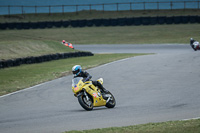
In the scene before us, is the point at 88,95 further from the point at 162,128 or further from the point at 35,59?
the point at 35,59

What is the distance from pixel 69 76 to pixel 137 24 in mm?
31411

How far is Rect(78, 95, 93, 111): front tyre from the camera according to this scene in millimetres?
9062

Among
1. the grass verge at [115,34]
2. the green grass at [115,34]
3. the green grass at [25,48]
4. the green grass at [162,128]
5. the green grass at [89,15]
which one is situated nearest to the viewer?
the green grass at [162,128]

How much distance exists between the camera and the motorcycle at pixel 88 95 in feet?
29.9

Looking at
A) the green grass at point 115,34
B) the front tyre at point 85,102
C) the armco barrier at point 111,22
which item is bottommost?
the green grass at point 115,34

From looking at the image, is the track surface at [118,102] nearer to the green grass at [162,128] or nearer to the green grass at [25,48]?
the green grass at [162,128]

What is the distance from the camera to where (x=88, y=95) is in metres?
9.30

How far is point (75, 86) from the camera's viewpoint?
9.22m

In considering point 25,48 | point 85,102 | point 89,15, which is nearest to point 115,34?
point 89,15

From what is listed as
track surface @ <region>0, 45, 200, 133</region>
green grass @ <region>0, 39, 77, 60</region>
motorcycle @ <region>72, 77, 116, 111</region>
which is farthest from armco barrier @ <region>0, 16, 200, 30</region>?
motorcycle @ <region>72, 77, 116, 111</region>

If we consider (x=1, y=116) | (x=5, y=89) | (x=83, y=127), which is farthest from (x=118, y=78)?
(x=83, y=127)

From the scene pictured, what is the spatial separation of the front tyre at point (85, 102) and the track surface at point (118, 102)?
0.55 feet

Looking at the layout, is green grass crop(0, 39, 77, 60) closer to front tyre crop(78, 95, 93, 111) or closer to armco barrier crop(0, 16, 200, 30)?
front tyre crop(78, 95, 93, 111)

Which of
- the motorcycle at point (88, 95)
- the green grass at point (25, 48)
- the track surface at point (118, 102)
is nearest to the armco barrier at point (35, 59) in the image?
the green grass at point (25, 48)
